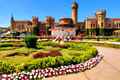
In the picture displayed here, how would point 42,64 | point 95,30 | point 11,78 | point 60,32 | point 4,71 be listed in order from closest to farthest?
1. point 11,78
2. point 4,71
3. point 42,64
4. point 60,32
5. point 95,30

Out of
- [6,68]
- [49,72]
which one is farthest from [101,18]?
[6,68]

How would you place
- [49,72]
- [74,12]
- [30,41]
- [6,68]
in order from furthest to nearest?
[74,12]
[30,41]
[49,72]
[6,68]

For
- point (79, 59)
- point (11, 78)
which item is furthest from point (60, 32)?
point (11, 78)

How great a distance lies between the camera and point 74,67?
31.0ft

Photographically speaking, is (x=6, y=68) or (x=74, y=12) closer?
(x=6, y=68)

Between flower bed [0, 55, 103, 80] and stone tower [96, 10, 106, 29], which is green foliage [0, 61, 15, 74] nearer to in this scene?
flower bed [0, 55, 103, 80]

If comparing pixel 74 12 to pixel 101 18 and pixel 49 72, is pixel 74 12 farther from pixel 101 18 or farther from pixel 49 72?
pixel 49 72

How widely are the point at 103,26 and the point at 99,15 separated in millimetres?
4906

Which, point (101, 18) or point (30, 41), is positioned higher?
point (101, 18)

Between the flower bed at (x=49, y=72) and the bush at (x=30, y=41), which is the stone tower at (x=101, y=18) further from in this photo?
the flower bed at (x=49, y=72)

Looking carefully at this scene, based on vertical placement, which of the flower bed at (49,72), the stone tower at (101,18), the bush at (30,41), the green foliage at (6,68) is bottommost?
the flower bed at (49,72)

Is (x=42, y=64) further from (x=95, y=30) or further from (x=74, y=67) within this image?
(x=95, y=30)

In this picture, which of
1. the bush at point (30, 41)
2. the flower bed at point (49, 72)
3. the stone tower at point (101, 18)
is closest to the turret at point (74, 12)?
the stone tower at point (101, 18)

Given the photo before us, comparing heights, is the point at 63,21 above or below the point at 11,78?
above
